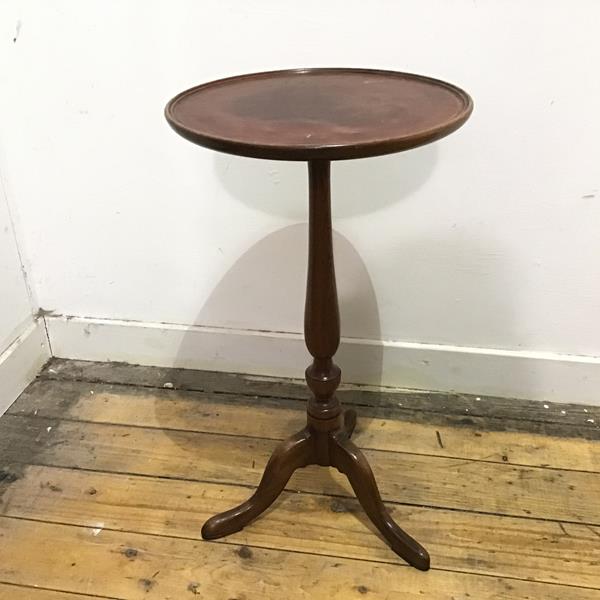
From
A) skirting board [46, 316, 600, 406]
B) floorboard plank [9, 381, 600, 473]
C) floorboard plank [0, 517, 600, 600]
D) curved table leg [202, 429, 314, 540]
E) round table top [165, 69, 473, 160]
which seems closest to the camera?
round table top [165, 69, 473, 160]

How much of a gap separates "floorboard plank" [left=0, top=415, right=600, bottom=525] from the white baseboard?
3.1 inches

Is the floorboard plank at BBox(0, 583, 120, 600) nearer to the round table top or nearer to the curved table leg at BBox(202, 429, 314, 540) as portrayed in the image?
the curved table leg at BBox(202, 429, 314, 540)

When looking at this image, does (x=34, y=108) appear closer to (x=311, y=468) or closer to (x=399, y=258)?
(x=399, y=258)

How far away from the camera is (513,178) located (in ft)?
5.03

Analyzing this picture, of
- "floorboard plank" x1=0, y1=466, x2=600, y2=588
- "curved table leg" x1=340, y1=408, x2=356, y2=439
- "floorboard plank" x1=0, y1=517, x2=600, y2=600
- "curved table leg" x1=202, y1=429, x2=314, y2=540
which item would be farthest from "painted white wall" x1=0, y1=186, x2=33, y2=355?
"curved table leg" x1=340, y1=408, x2=356, y2=439

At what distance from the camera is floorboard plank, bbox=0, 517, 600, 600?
1.28m

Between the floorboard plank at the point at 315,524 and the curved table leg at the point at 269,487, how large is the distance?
3cm

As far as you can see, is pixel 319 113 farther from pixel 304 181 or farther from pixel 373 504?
pixel 373 504

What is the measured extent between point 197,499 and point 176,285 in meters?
0.55

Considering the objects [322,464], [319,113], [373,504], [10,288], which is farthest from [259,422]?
[319,113]

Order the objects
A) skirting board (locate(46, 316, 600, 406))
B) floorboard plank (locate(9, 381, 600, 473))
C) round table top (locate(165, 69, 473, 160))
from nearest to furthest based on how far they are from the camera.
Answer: round table top (locate(165, 69, 473, 160)) < floorboard plank (locate(9, 381, 600, 473)) < skirting board (locate(46, 316, 600, 406))

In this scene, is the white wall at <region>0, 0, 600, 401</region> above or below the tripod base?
above

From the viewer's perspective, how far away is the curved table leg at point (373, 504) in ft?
4.33

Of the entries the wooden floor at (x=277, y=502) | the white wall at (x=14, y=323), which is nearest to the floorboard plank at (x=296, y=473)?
the wooden floor at (x=277, y=502)
